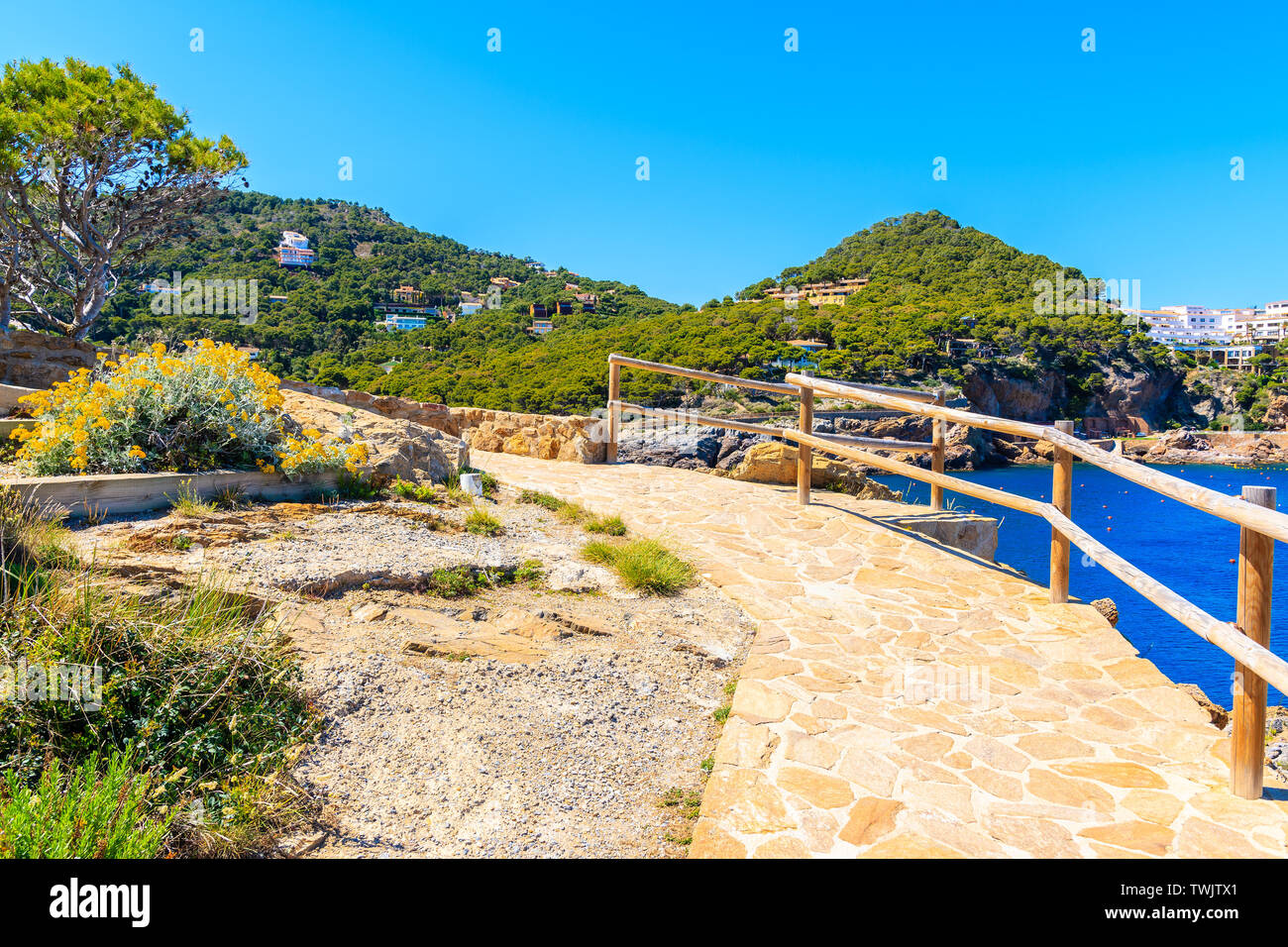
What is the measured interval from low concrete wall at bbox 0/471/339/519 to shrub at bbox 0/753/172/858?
292cm

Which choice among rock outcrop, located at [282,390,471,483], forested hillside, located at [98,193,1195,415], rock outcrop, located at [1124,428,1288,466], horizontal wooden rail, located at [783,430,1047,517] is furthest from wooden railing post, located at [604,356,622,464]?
rock outcrop, located at [1124,428,1288,466]

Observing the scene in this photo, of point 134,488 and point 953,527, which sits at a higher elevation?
point 134,488

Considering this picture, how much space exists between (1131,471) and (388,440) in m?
5.79

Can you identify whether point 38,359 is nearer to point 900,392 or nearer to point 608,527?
point 608,527

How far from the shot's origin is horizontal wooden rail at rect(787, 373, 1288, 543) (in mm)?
2502

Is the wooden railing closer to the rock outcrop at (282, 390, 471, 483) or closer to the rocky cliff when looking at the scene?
the rock outcrop at (282, 390, 471, 483)

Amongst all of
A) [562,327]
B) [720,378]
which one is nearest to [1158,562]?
[720,378]

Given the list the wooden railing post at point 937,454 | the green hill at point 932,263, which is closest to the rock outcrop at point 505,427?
the wooden railing post at point 937,454

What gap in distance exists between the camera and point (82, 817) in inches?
78.9
